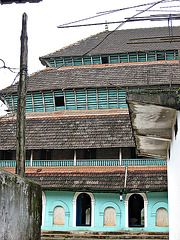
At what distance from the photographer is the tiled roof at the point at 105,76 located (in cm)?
2444

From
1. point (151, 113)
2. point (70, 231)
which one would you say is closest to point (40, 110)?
point (70, 231)

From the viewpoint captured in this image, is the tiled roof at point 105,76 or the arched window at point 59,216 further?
the tiled roof at point 105,76

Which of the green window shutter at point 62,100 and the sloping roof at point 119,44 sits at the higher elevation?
the sloping roof at point 119,44

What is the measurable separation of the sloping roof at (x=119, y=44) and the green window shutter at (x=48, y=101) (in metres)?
4.42

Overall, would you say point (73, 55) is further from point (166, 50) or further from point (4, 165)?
point (4, 165)

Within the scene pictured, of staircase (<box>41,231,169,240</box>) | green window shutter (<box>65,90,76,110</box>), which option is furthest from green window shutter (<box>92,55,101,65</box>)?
staircase (<box>41,231,169,240</box>)

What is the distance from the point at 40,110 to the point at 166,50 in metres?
9.53

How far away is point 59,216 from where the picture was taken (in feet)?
68.8

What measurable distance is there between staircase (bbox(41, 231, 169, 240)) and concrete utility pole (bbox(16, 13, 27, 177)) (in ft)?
36.1

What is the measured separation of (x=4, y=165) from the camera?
2244cm

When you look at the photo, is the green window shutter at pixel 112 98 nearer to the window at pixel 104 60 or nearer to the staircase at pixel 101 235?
the window at pixel 104 60

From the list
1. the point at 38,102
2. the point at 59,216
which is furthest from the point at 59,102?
the point at 59,216

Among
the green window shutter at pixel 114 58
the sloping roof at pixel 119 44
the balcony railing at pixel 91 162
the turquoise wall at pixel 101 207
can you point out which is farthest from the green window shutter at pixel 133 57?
the turquoise wall at pixel 101 207

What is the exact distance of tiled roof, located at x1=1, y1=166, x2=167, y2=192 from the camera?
19.9m
